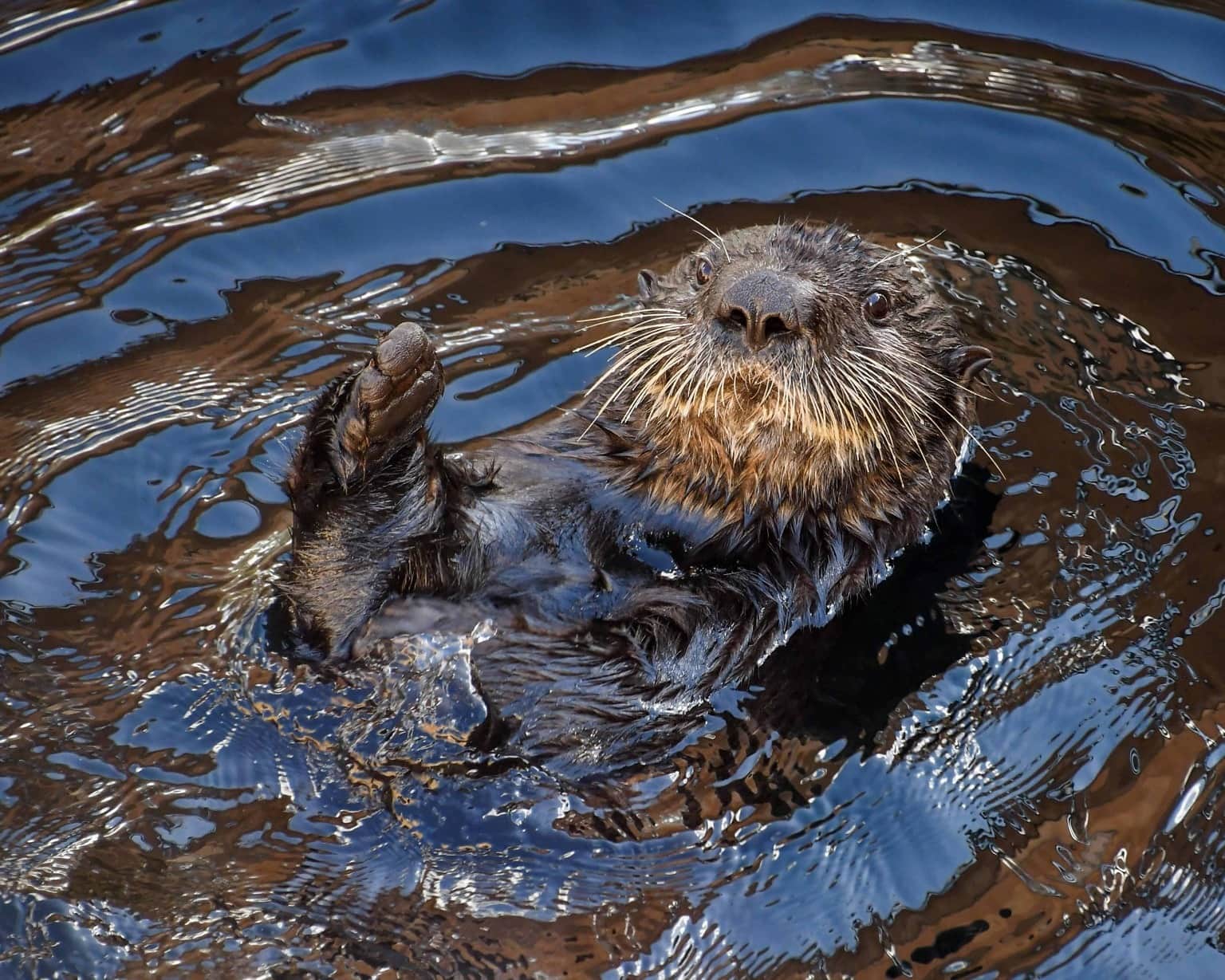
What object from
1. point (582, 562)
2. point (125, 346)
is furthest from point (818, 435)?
point (125, 346)

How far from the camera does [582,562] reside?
14.2 ft

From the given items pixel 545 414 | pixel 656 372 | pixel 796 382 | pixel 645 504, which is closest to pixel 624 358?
pixel 656 372

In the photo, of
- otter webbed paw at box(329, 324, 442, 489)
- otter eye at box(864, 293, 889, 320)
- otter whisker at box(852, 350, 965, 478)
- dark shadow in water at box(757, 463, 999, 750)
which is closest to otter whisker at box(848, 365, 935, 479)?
otter whisker at box(852, 350, 965, 478)

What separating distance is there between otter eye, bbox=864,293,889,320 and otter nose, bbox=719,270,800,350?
472 millimetres

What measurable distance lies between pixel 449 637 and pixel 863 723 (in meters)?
1.31

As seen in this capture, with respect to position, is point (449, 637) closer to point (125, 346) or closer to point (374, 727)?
point (374, 727)

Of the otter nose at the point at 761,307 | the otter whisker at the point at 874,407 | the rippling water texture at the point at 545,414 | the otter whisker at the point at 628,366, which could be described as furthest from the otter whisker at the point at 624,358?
the rippling water texture at the point at 545,414

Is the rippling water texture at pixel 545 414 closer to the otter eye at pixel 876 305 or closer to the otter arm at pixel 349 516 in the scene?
the otter arm at pixel 349 516

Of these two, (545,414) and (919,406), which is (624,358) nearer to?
(919,406)

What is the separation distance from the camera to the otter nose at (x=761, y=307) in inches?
156

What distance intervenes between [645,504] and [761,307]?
81 cm

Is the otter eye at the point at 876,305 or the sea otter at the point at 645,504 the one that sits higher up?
the otter eye at the point at 876,305

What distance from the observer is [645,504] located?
14.5ft

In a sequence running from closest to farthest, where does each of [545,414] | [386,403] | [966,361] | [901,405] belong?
[386,403]
[901,405]
[966,361]
[545,414]
